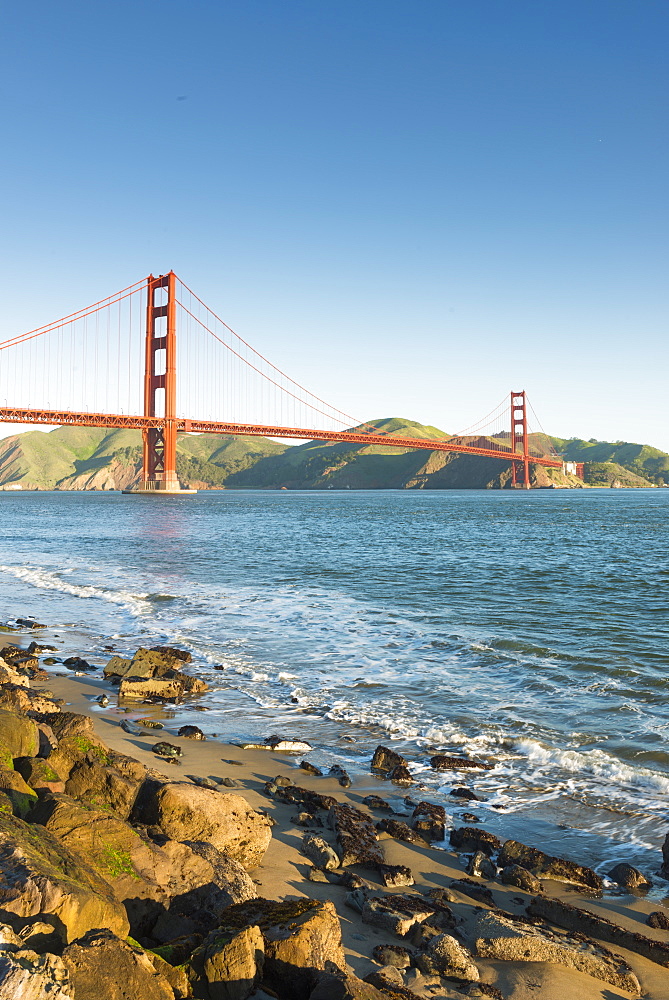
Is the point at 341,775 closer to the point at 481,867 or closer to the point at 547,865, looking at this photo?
the point at 481,867

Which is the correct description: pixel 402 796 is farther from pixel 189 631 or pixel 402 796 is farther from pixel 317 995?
pixel 189 631

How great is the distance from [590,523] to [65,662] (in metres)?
46.1

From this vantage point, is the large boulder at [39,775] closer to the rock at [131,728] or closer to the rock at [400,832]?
the rock at [400,832]

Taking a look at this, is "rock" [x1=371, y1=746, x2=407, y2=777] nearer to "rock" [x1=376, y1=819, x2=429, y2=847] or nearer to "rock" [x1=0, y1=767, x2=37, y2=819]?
"rock" [x1=376, y1=819, x2=429, y2=847]

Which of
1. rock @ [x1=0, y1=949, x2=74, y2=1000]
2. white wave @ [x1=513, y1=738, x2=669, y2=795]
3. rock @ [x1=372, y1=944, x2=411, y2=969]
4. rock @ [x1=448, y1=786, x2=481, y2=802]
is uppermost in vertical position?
rock @ [x1=0, y1=949, x2=74, y2=1000]

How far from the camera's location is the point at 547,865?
5141 mm

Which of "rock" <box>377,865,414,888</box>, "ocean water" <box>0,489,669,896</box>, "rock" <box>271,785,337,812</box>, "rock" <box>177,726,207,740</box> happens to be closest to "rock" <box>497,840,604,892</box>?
"ocean water" <box>0,489,669,896</box>

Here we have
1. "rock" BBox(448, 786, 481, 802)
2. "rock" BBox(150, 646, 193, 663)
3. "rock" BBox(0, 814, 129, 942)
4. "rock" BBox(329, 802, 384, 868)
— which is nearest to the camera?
"rock" BBox(0, 814, 129, 942)

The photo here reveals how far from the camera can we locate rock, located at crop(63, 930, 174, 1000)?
256cm

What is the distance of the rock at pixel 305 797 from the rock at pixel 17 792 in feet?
7.66

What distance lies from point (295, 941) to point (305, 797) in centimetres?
303

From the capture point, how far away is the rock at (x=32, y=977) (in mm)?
2287

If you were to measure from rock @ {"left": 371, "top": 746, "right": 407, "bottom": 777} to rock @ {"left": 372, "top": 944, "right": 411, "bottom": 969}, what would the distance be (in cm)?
310

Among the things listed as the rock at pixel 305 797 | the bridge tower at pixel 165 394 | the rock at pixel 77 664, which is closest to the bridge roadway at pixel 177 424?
the bridge tower at pixel 165 394
